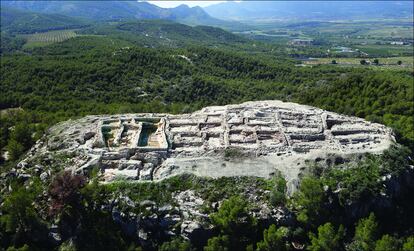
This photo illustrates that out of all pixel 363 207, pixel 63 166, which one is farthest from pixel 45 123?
pixel 363 207

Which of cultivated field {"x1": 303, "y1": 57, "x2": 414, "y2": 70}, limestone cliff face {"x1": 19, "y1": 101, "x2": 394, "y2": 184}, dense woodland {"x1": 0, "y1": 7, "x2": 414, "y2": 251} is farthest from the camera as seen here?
cultivated field {"x1": 303, "y1": 57, "x2": 414, "y2": 70}

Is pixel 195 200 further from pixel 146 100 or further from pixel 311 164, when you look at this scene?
pixel 146 100

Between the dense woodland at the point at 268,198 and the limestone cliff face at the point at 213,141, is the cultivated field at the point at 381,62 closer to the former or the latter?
the dense woodland at the point at 268,198

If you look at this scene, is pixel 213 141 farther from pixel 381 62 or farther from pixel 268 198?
pixel 381 62

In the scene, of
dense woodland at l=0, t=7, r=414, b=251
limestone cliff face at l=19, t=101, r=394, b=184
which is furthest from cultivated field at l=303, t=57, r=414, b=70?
limestone cliff face at l=19, t=101, r=394, b=184

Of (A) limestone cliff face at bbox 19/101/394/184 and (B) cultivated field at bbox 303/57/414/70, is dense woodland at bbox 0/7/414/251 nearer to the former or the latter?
(A) limestone cliff face at bbox 19/101/394/184

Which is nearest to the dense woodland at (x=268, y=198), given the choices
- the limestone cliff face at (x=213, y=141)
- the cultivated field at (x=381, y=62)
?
the limestone cliff face at (x=213, y=141)

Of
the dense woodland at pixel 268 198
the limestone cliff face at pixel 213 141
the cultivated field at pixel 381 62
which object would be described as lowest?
the cultivated field at pixel 381 62

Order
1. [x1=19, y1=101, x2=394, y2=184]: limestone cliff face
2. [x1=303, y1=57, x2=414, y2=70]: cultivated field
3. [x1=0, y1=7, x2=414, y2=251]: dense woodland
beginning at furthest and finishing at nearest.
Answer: [x1=303, y1=57, x2=414, y2=70]: cultivated field, [x1=19, y1=101, x2=394, y2=184]: limestone cliff face, [x1=0, y1=7, x2=414, y2=251]: dense woodland
